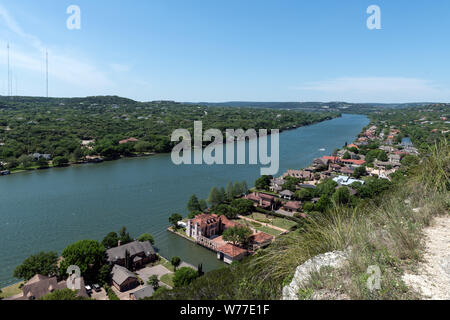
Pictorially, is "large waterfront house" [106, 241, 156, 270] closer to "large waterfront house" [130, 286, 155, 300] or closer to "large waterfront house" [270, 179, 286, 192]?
"large waterfront house" [130, 286, 155, 300]

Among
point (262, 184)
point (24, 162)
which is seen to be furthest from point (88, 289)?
point (24, 162)

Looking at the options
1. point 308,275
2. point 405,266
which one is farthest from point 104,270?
point 405,266

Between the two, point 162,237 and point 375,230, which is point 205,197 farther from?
point 375,230

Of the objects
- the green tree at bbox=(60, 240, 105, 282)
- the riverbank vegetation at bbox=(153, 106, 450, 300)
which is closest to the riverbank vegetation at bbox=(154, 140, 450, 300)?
the riverbank vegetation at bbox=(153, 106, 450, 300)

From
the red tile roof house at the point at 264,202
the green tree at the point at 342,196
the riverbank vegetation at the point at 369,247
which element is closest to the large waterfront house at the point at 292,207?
the red tile roof house at the point at 264,202

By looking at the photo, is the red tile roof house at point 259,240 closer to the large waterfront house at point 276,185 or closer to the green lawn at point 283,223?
the green lawn at point 283,223
